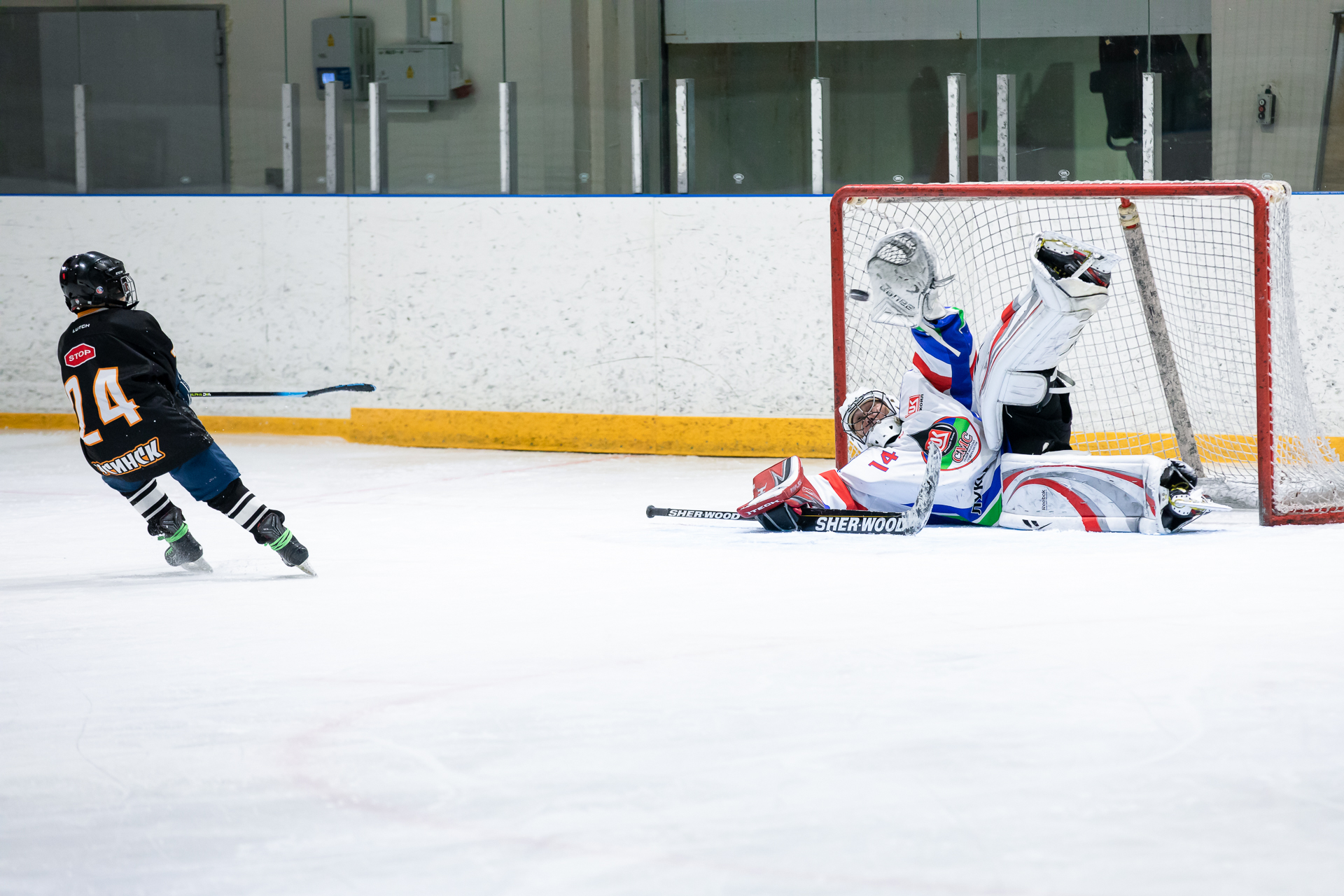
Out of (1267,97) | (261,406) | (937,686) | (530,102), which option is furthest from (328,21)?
(937,686)

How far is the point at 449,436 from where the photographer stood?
7781 mm

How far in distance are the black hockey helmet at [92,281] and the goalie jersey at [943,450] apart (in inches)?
89.3

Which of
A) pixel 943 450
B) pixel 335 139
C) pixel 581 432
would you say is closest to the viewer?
pixel 943 450

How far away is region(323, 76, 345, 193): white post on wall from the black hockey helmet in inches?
145

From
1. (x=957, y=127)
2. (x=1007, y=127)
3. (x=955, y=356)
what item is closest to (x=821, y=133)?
(x=957, y=127)

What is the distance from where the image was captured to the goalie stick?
4945mm

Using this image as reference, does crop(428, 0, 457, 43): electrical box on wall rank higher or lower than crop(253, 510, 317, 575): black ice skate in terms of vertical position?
higher

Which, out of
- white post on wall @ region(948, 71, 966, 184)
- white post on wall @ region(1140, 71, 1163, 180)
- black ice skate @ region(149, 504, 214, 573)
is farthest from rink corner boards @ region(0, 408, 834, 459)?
black ice skate @ region(149, 504, 214, 573)

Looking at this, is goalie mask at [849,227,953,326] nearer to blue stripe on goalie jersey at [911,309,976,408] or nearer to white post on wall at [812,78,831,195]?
blue stripe on goalie jersey at [911,309,976,408]

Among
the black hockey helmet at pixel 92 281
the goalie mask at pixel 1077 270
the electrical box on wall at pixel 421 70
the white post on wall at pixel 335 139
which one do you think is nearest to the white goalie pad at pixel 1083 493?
the goalie mask at pixel 1077 270

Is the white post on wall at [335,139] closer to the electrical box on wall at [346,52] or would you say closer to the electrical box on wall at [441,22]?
the electrical box on wall at [346,52]

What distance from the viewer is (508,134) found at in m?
7.70

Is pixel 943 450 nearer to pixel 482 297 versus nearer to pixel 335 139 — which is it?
pixel 482 297

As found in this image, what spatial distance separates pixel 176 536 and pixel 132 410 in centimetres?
41
